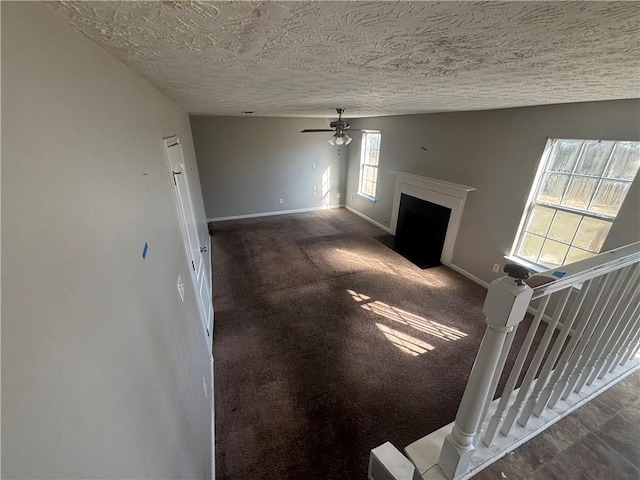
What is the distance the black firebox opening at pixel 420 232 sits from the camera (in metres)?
4.50

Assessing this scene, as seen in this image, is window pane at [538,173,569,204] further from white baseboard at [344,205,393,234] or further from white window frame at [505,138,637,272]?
white baseboard at [344,205,393,234]

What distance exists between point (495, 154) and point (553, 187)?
80 centimetres

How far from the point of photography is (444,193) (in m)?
4.27

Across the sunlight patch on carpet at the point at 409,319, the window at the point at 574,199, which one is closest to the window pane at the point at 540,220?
the window at the point at 574,199

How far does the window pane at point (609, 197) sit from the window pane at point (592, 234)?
116 mm

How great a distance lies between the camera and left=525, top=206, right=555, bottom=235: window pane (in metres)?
3.09

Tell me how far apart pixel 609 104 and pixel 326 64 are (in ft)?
A: 10.1

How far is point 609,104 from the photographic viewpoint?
2.44 meters

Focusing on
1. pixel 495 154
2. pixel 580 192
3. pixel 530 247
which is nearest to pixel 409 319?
pixel 530 247

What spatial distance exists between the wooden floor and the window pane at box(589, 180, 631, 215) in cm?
192

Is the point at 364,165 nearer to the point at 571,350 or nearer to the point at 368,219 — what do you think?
the point at 368,219

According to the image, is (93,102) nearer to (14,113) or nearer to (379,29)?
(14,113)

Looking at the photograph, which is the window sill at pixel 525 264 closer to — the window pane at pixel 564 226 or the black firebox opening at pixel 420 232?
the window pane at pixel 564 226

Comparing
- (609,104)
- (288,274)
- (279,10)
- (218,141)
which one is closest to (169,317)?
(279,10)
